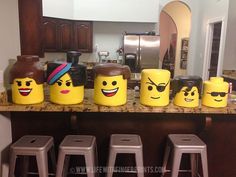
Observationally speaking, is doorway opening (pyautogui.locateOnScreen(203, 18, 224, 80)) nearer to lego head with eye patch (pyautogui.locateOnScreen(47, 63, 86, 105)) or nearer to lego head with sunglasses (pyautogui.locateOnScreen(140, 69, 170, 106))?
lego head with sunglasses (pyautogui.locateOnScreen(140, 69, 170, 106))

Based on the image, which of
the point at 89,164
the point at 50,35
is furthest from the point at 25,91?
the point at 50,35

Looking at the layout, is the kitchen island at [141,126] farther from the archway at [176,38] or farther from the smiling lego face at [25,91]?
the archway at [176,38]

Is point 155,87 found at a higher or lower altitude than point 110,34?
lower

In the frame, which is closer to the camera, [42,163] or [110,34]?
[42,163]

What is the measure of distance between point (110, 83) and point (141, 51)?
3180 millimetres

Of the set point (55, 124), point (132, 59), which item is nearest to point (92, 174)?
point (55, 124)

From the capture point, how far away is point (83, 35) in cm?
486

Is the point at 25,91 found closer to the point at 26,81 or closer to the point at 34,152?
the point at 26,81

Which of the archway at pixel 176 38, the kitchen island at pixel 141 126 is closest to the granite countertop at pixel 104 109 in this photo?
the kitchen island at pixel 141 126

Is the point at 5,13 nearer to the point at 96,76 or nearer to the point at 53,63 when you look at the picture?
the point at 53,63

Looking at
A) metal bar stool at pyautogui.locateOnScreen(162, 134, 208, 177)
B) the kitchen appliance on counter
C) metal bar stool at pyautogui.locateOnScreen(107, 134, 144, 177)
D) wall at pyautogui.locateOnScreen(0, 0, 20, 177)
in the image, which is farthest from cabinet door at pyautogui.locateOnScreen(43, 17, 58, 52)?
metal bar stool at pyautogui.locateOnScreen(162, 134, 208, 177)

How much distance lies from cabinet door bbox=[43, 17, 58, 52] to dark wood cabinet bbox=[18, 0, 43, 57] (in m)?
2.09

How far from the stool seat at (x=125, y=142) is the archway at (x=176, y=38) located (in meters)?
5.14

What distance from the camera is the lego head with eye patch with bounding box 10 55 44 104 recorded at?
165 centimetres
